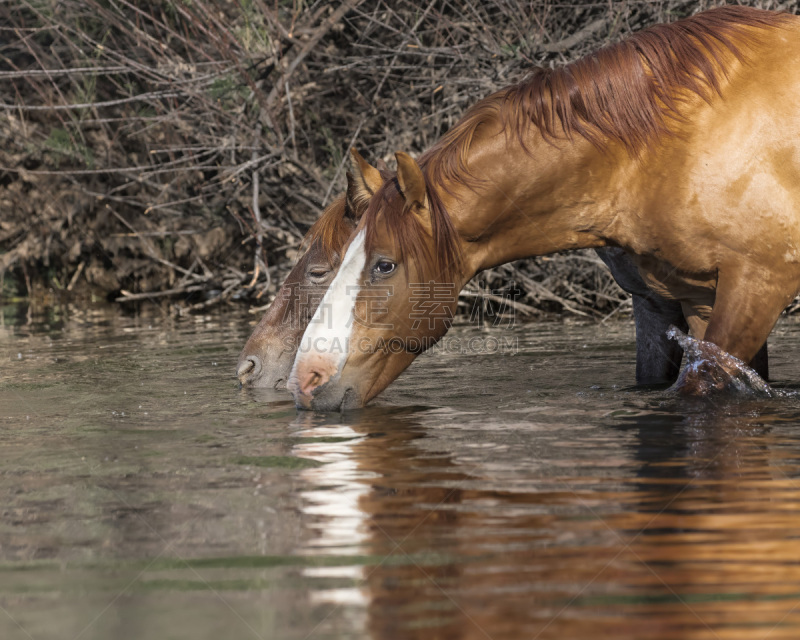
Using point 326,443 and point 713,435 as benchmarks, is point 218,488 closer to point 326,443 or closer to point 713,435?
point 326,443

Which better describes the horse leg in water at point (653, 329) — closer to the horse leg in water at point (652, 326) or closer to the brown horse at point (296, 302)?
the horse leg in water at point (652, 326)

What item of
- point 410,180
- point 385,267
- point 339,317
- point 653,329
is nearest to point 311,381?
point 339,317

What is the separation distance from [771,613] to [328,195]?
305 inches

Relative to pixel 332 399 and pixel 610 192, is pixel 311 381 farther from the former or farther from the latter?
pixel 610 192

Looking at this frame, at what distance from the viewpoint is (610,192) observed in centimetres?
404

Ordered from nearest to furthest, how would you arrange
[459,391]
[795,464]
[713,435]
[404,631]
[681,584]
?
[404,631] → [681,584] → [795,464] → [713,435] → [459,391]

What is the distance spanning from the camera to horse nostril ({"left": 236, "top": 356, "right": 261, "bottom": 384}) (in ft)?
16.9

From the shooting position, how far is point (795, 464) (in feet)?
9.52

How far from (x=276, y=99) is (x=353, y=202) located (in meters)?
4.86

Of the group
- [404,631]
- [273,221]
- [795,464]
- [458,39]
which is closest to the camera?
[404,631]

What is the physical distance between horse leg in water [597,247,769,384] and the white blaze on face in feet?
4.47

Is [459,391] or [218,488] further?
[459,391]

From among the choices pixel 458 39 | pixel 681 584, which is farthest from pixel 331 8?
pixel 681 584

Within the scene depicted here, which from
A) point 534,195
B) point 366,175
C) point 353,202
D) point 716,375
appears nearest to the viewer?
point 716,375
